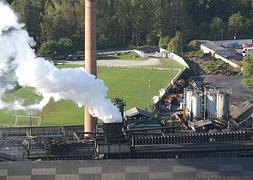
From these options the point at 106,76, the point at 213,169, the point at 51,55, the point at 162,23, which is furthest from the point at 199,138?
the point at 162,23

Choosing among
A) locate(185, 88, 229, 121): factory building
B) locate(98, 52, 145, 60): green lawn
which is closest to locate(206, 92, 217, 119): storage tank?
locate(185, 88, 229, 121): factory building

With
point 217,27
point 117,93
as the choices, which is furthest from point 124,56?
point 117,93

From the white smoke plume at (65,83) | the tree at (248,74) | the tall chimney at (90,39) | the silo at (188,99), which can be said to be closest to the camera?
the white smoke plume at (65,83)

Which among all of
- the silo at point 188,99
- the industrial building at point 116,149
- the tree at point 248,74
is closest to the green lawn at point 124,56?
the tree at point 248,74

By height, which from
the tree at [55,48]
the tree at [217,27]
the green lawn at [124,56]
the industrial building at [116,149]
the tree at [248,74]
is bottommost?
the industrial building at [116,149]

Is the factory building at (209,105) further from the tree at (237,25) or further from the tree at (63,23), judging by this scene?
the tree at (237,25)

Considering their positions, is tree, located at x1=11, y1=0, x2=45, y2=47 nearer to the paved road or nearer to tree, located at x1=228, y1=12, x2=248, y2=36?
tree, located at x1=228, y1=12, x2=248, y2=36

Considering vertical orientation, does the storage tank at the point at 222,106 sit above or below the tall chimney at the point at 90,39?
below
